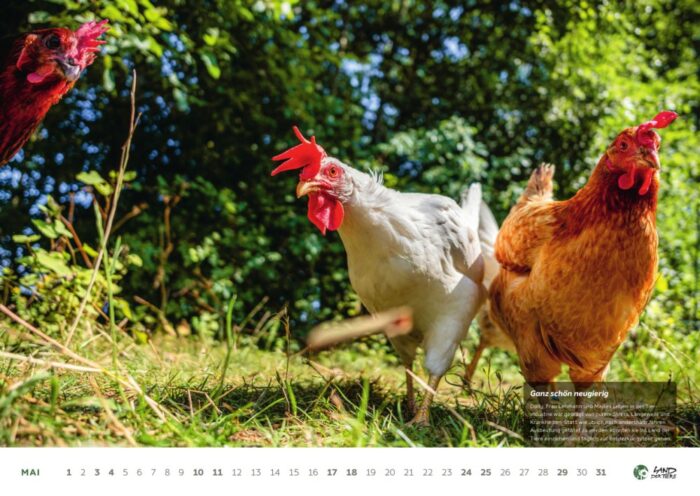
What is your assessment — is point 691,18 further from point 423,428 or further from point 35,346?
point 35,346

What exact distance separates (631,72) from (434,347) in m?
2.80

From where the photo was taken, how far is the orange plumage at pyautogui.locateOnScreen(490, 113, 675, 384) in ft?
3.97

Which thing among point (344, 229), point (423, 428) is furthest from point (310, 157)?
point (423, 428)

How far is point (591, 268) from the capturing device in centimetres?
123

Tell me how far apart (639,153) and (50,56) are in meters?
1.64

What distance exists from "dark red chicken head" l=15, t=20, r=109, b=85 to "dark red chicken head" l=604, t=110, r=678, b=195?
5.08ft

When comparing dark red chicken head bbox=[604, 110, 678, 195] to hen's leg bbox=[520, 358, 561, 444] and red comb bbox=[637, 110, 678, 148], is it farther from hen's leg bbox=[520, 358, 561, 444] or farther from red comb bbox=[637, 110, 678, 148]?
hen's leg bbox=[520, 358, 561, 444]

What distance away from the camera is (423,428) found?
1.18 meters

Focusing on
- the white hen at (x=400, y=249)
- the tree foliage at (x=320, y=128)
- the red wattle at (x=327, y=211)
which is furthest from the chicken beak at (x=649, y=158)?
the tree foliage at (x=320, y=128)

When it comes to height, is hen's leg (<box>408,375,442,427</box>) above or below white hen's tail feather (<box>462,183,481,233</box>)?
below

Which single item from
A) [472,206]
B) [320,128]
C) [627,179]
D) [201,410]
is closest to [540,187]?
[472,206]

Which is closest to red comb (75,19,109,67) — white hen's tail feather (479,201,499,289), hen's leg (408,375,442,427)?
hen's leg (408,375,442,427)

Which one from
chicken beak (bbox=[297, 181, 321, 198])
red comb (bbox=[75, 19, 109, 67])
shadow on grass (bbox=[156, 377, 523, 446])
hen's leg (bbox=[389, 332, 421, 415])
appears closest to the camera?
shadow on grass (bbox=[156, 377, 523, 446])
